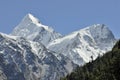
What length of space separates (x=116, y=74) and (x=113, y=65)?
22.2ft

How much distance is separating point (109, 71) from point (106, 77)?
11.0 feet

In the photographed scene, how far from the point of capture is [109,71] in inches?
5704

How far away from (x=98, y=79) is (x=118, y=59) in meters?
7.50

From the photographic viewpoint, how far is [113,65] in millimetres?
143875

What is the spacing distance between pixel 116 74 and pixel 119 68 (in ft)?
11.7

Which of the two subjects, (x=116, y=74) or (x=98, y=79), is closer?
(x=116, y=74)

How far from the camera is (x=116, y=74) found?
137 metres

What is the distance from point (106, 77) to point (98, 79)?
5578 mm

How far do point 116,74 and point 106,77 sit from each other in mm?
5174

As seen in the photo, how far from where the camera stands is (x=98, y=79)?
147 m

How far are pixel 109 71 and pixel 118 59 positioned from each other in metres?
4.04

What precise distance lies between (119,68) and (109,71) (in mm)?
4965

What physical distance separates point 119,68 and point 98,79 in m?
8.90

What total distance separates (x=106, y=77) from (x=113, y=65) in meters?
4.01
